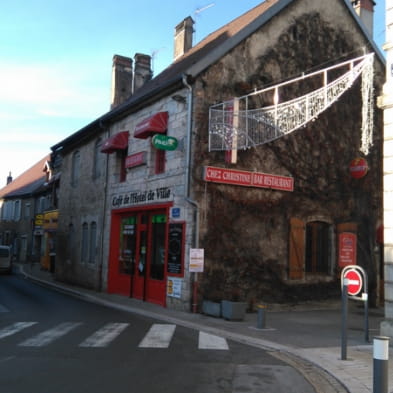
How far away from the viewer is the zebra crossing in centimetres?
815

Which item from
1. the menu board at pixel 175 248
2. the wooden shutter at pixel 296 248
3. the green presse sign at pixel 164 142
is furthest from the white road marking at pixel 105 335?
the wooden shutter at pixel 296 248

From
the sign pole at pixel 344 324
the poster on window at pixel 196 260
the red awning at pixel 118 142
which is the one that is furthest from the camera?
the red awning at pixel 118 142

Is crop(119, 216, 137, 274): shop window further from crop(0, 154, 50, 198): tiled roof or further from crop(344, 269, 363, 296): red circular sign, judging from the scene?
crop(0, 154, 50, 198): tiled roof

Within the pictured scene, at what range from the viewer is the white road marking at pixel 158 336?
8234 mm

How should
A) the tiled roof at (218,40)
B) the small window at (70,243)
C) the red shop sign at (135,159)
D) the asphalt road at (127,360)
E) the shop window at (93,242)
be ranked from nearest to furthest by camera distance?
1. the asphalt road at (127,360)
2. the tiled roof at (218,40)
3. the red shop sign at (135,159)
4. the shop window at (93,242)
5. the small window at (70,243)

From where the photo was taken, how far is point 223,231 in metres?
13.2

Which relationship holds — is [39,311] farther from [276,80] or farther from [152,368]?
[276,80]

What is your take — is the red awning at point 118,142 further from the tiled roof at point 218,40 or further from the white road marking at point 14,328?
the white road marking at point 14,328

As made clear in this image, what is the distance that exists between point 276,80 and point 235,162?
3195mm

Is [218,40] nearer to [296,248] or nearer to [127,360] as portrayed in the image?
[296,248]

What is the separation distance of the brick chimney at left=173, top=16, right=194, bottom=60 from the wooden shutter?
1098cm

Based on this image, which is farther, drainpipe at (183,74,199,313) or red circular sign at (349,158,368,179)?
red circular sign at (349,158,368,179)

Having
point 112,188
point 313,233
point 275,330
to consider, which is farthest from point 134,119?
point 275,330

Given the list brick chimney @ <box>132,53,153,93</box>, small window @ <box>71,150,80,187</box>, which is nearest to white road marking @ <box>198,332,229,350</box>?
small window @ <box>71,150,80,187</box>
